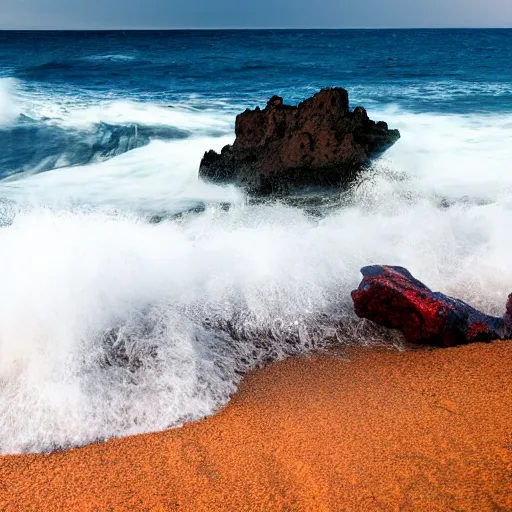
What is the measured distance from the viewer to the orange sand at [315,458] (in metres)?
1.92

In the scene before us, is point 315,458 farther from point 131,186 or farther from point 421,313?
point 131,186

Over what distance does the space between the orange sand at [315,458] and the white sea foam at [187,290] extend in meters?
0.18

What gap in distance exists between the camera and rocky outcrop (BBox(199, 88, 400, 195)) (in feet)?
19.7

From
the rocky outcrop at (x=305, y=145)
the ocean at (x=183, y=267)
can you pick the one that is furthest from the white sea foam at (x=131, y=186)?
the rocky outcrop at (x=305, y=145)

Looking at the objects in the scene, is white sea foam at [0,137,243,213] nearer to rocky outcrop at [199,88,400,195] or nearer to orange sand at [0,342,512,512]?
rocky outcrop at [199,88,400,195]

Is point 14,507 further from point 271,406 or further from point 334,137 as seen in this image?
point 334,137

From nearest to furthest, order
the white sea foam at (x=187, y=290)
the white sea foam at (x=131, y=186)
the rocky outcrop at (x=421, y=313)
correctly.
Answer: the white sea foam at (x=187, y=290) < the rocky outcrop at (x=421, y=313) < the white sea foam at (x=131, y=186)

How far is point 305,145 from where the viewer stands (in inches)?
238

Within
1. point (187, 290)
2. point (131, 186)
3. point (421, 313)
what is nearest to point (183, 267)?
point (187, 290)

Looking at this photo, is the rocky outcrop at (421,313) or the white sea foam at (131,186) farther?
the white sea foam at (131,186)

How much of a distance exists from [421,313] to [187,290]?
4.99 ft

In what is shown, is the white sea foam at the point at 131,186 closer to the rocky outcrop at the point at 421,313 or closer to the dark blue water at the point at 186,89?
the dark blue water at the point at 186,89

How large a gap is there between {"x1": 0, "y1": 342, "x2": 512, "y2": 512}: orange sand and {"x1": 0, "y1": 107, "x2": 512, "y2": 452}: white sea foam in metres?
0.18

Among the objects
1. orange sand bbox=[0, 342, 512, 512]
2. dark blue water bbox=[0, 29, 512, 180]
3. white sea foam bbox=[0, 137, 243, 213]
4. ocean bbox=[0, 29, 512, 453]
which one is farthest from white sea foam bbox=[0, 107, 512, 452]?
dark blue water bbox=[0, 29, 512, 180]
